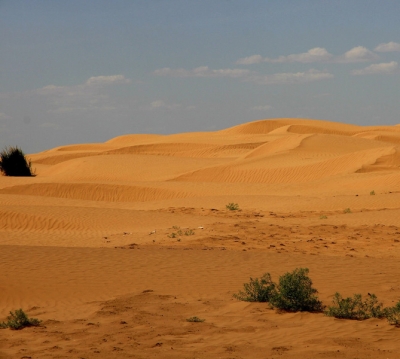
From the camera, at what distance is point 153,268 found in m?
11.8

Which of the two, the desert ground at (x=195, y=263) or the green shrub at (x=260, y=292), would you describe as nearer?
the desert ground at (x=195, y=263)

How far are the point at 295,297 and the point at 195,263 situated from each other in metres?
3.90

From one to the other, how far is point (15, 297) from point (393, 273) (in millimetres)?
5959

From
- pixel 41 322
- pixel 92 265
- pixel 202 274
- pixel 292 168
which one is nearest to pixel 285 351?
pixel 41 322

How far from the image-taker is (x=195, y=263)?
1213 cm

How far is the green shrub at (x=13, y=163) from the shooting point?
1495 inches

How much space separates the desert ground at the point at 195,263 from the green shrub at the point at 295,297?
19cm

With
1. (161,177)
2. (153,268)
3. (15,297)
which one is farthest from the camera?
(161,177)

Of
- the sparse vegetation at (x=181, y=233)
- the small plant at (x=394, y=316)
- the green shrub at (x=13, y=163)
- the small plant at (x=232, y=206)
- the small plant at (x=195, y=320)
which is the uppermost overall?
the green shrub at (x=13, y=163)

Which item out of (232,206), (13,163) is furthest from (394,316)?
(13,163)

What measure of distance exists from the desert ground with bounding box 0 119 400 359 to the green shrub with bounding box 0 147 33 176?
22.3ft

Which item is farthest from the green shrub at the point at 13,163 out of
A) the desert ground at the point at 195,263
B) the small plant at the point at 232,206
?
the small plant at the point at 232,206

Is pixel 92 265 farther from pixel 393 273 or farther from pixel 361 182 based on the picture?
pixel 361 182

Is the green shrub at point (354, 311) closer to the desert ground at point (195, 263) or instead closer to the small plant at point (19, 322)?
the desert ground at point (195, 263)
